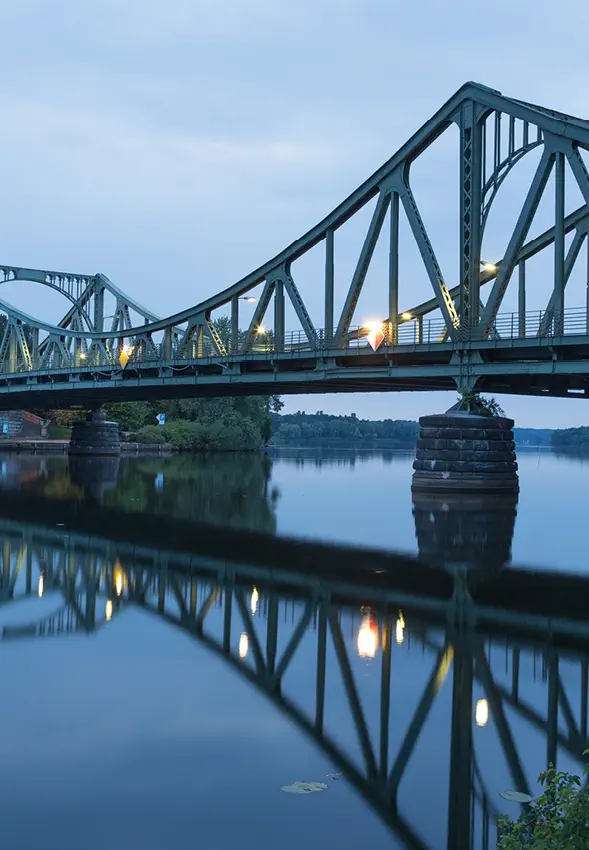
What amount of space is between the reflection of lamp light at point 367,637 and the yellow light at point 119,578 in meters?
4.76

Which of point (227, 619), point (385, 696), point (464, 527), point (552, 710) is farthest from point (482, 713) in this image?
point (464, 527)

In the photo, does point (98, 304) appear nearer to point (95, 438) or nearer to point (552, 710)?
point (95, 438)

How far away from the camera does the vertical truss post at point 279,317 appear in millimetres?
55062

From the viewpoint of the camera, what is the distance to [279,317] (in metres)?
57.1

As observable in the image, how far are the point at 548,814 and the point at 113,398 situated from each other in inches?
3160

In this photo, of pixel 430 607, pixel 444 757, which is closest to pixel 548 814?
pixel 444 757

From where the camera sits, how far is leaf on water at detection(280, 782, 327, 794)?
768cm

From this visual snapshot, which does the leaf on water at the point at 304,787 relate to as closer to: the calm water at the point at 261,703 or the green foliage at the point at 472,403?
the calm water at the point at 261,703

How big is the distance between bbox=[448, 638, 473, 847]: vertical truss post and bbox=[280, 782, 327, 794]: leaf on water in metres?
1.03

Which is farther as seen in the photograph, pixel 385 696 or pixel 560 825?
pixel 385 696

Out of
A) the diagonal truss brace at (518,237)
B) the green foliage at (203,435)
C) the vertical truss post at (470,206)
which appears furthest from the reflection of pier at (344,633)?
the green foliage at (203,435)

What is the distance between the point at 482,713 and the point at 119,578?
10246mm

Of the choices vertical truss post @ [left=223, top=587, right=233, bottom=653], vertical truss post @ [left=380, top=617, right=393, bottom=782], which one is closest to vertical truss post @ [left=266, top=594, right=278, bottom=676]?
vertical truss post @ [left=223, top=587, right=233, bottom=653]

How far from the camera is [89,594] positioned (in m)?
16.9
